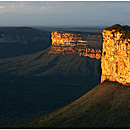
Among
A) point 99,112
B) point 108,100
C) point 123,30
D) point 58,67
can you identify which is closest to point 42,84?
point 58,67

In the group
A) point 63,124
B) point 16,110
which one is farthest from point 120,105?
point 16,110

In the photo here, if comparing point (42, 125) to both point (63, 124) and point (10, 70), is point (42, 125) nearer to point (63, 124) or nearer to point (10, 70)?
point (63, 124)

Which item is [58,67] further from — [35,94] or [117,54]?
[117,54]

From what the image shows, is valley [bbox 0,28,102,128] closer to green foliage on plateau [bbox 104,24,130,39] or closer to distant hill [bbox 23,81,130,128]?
distant hill [bbox 23,81,130,128]

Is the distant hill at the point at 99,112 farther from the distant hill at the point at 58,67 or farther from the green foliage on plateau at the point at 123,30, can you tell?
the distant hill at the point at 58,67

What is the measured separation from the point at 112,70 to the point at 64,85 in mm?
72110

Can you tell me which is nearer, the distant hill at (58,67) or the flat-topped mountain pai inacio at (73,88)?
the flat-topped mountain pai inacio at (73,88)

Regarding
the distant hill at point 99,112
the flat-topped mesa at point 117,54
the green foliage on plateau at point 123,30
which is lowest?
the distant hill at point 99,112

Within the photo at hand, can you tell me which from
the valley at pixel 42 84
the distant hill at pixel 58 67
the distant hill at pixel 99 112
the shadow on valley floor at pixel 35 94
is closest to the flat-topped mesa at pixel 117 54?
the distant hill at pixel 99 112

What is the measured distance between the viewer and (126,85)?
6969 cm

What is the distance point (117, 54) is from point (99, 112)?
16.7 metres

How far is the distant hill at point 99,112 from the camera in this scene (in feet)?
181

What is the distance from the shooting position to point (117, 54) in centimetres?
7138

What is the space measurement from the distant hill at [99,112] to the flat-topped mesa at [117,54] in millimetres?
2216
